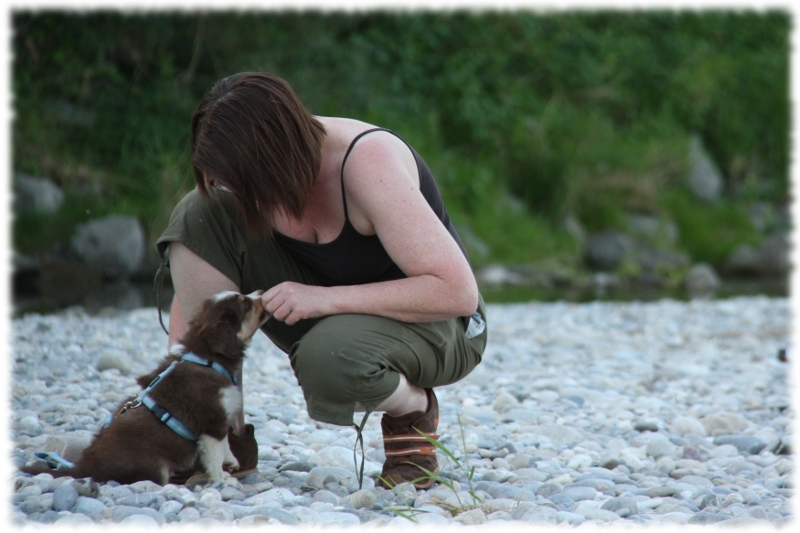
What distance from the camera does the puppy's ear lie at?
2.77 metres

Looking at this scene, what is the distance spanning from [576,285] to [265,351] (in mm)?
8428

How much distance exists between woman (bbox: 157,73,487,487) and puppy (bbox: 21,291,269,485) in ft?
0.51

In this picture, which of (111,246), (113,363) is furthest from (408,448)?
(111,246)

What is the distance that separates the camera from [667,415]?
4.44 metres

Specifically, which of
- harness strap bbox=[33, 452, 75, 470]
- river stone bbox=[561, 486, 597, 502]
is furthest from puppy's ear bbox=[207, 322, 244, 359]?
river stone bbox=[561, 486, 597, 502]

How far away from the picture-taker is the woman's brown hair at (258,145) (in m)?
2.59

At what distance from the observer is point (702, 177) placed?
57.5 ft

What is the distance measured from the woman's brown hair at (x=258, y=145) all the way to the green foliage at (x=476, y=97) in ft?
20.8

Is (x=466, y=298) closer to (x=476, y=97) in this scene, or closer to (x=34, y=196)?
(x=34, y=196)

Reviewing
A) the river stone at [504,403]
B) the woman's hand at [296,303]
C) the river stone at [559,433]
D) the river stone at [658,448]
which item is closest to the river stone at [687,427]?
the river stone at [658,448]

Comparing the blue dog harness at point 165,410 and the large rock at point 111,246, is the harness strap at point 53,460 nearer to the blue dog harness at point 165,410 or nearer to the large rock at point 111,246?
the blue dog harness at point 165,410

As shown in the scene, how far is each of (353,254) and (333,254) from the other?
0.07 metres

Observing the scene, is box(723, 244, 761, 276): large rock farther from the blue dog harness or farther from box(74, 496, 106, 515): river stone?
box(74, 496, 106, 515): river stone

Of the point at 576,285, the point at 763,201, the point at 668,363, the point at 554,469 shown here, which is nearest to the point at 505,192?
the point at 576,285
